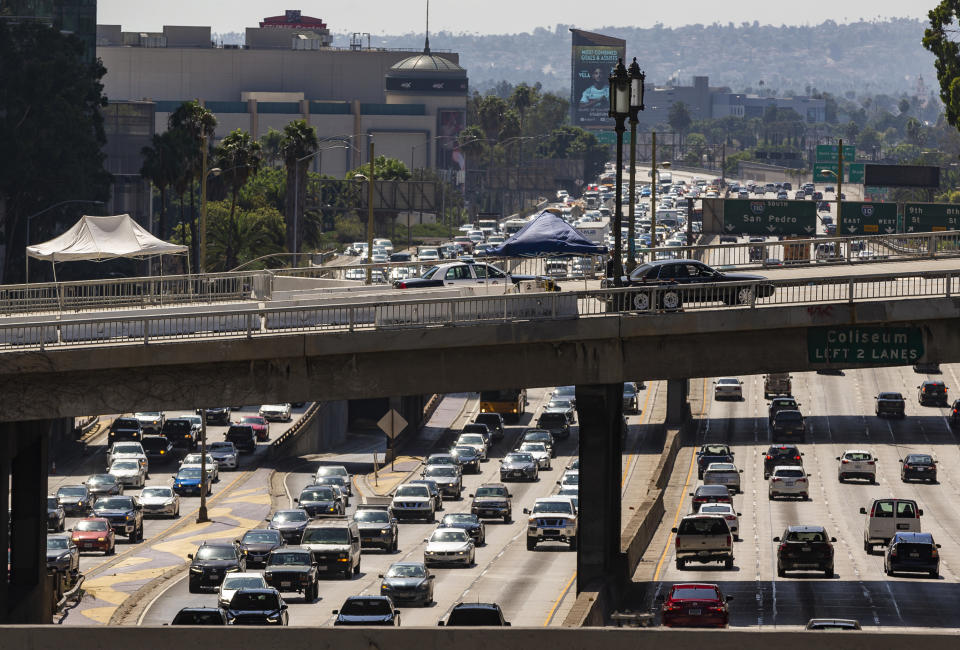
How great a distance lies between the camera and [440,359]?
44188mm

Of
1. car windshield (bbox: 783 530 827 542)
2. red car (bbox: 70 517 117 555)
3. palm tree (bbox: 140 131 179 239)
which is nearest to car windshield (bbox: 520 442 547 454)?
red car (bbox: 70 517 117 555)

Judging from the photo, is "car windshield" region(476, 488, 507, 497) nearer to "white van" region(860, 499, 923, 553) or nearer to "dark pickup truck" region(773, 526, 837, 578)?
"white van" region(860, 499, 923, 553)

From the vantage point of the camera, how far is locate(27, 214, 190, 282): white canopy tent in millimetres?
61812

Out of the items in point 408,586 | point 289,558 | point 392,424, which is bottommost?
point 408,586

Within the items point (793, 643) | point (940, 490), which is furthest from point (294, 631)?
point (940, 490)


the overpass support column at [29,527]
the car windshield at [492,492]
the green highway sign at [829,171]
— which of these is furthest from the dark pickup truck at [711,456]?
the green highway sign at [829,171]

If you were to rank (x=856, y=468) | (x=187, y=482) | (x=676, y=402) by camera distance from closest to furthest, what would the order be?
1. (x=187, y=482)
2. (x=856, y=468)
3. (x=676, y=402)

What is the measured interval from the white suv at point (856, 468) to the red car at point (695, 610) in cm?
3849

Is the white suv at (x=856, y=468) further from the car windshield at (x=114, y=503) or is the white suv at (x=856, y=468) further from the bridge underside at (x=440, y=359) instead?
the bridge underside at (x=440, y=359)

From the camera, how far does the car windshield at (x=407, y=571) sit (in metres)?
48.5

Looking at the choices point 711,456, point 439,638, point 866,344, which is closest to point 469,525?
point 866,344

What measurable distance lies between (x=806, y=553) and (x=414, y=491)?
20099 mm

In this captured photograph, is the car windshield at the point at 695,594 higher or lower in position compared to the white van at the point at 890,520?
higher

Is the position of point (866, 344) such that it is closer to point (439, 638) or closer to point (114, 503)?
point (439, 638)
